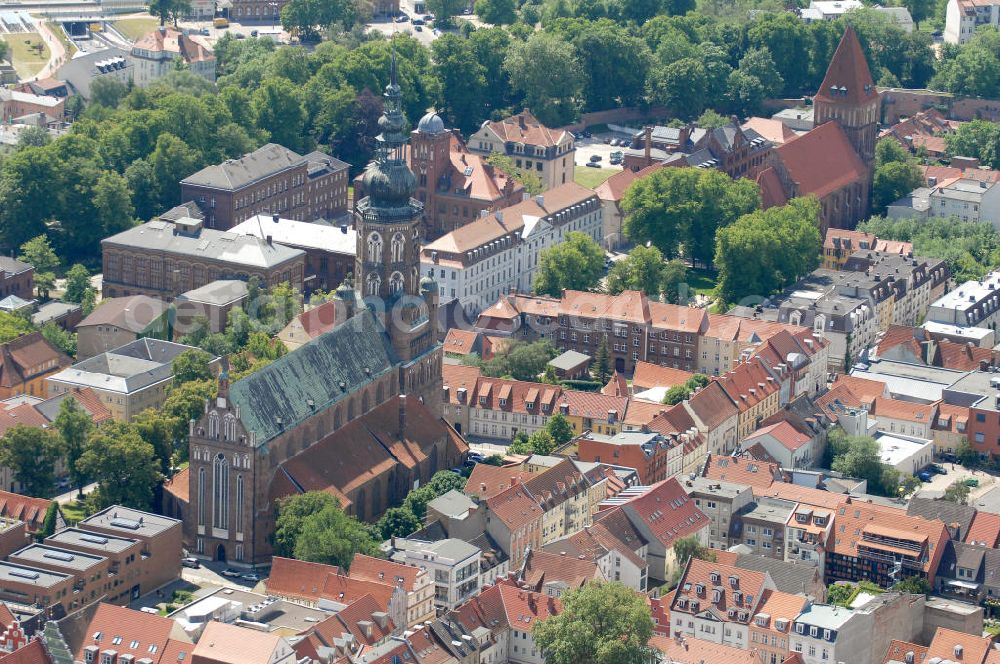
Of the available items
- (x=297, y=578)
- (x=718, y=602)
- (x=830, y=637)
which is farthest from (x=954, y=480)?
(x=297, y=578)

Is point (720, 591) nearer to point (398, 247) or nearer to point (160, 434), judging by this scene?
point (398, 247)

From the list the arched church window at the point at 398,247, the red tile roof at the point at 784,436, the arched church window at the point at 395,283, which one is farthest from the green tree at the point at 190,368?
the red tile roof at the point at 784,436

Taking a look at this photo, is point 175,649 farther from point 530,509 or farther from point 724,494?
point 724,494

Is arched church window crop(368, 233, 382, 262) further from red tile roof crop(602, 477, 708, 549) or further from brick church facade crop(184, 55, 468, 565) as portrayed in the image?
red tile roof crop(602, 477, 708, 549)

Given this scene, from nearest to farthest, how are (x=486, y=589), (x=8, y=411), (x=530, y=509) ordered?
(x=486, y=589)
(x=530, y=509)
(x=8, y=411)

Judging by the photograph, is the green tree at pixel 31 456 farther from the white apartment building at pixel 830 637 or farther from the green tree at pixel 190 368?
the white apartment building at pixel 830 637

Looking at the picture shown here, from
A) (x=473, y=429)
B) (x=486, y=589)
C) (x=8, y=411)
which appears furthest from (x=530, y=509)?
(x=8, y=411)
